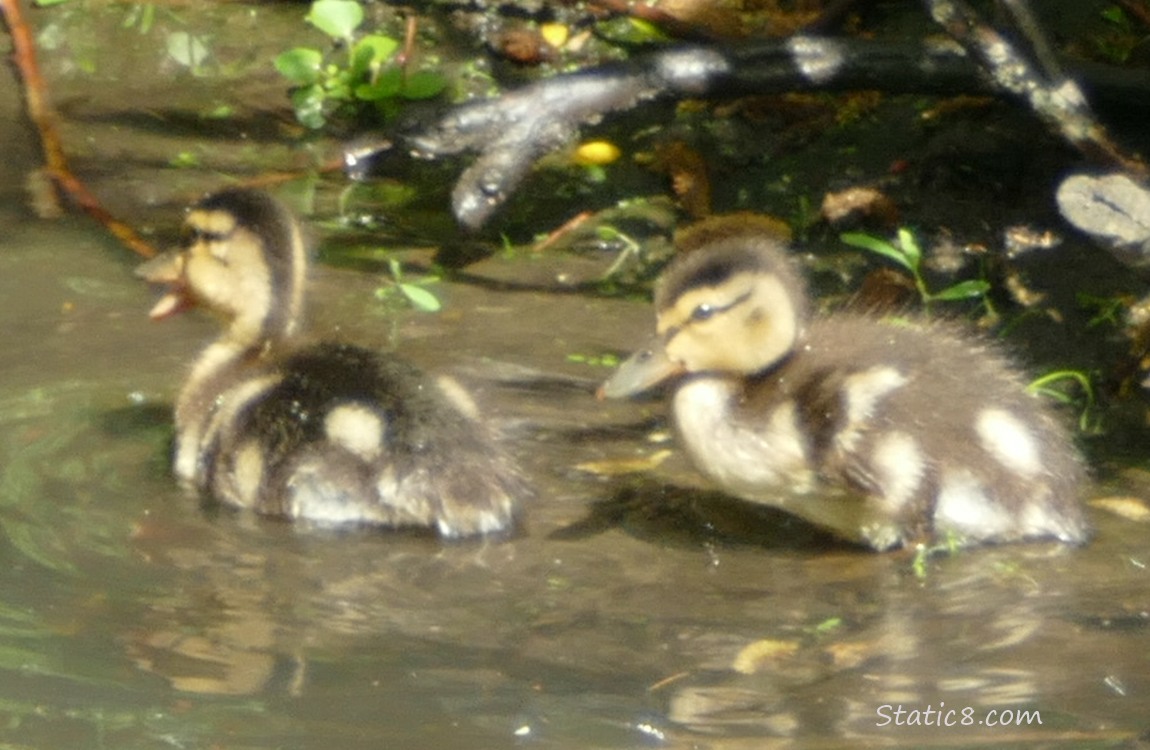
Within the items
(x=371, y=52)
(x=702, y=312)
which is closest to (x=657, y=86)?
(x=702, y=312)

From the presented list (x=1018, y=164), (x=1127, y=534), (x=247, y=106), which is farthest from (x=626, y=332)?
(x=247, y=106)

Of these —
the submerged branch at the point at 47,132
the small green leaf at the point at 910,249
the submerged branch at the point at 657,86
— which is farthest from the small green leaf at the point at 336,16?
the small green leaf at the point at 910,249

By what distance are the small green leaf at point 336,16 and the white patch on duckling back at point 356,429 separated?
2234 millimetres

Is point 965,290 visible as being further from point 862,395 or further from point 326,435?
point 326,435

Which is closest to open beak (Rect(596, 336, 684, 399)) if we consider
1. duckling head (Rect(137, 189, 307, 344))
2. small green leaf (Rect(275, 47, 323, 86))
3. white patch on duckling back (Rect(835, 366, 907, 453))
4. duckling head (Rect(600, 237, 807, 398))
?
duckling head (Rect(600, 237, 807, 398))

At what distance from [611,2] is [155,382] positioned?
219 centimetres

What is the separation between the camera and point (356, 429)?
369cm

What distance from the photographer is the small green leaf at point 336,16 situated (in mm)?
5660

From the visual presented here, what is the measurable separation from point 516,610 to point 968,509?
0.90 m

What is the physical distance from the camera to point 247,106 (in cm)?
593

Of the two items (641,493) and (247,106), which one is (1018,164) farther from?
(247,106)

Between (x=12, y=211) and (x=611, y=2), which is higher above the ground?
(x=611, y=2)

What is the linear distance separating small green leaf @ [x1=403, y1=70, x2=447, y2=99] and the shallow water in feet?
4.76

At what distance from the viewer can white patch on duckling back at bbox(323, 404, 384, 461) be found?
366cm
